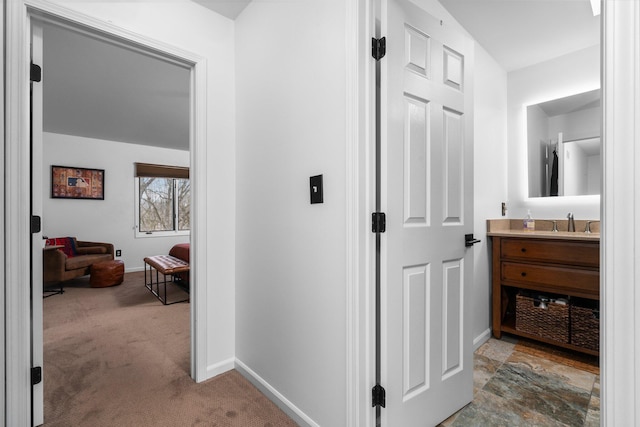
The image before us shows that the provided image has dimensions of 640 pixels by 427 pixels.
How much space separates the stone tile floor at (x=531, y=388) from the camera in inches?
66.0

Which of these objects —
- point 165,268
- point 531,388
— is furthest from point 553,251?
point 165,268

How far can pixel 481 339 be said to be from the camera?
259 cm

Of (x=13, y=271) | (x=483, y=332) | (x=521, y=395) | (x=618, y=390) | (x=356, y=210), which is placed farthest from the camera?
(x=483, y=332)

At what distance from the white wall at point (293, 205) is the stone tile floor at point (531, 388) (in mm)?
822

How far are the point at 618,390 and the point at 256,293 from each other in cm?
169

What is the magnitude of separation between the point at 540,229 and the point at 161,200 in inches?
253

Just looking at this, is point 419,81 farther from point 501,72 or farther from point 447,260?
point 501,72

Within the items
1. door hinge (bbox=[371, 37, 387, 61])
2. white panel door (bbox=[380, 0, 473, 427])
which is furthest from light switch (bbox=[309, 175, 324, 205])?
door hinge (bbox=[371, 37, 387, 61])

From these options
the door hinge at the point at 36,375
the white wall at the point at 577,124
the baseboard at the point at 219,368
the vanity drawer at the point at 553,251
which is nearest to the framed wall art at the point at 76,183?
the door hinge at the point at 36,375

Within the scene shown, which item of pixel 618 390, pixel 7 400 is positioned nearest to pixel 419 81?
pixel 618 390

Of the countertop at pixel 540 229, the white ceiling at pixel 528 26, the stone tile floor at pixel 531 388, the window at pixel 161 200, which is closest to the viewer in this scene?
the stone tile floor at pixel 531 388

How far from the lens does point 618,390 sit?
70 centimetres

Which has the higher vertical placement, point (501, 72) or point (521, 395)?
point (501, 72)

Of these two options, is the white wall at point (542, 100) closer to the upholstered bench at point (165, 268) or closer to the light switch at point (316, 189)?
the light switch at point (316, 189)
